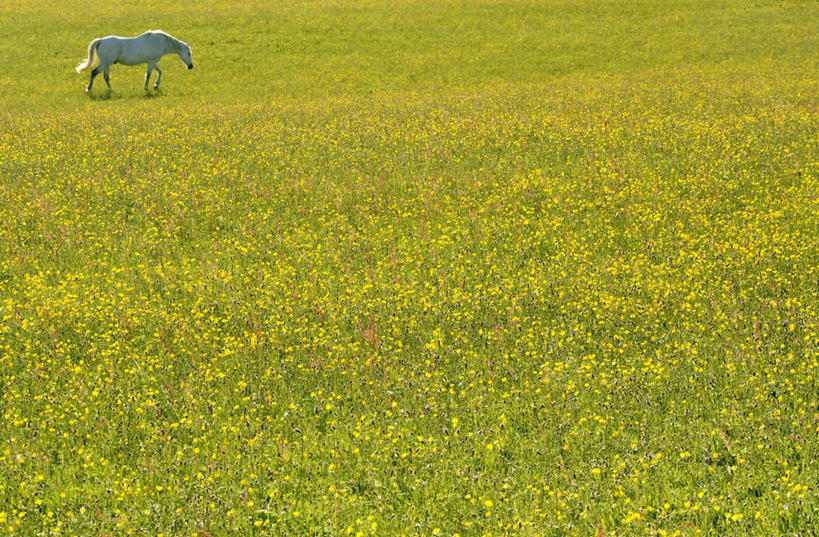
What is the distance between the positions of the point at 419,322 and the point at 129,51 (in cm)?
2569

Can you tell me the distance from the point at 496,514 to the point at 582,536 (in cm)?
59

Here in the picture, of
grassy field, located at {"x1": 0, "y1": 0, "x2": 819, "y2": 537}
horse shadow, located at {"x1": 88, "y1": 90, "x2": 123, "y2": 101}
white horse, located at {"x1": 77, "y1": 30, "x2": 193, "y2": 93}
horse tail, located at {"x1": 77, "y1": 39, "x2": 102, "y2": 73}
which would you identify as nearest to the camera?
grassy field, located at {"x1": 0, "y1": 0, "x2": 819, "y2": 537}

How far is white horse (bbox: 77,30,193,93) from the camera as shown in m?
28.2

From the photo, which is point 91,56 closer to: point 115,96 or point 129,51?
point 129,51

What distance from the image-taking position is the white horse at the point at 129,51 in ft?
92.5

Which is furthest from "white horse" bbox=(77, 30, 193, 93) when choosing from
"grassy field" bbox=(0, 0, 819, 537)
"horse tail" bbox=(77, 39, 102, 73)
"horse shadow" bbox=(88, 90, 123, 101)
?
"grassy field" bbox=(0, 0, 819, 537)

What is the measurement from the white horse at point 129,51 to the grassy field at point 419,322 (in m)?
10.3

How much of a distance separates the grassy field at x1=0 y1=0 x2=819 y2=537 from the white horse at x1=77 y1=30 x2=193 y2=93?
1029 centimetres

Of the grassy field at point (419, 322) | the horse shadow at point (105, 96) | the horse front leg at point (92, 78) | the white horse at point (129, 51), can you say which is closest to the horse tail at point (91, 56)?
the white horse at point (129, 51)

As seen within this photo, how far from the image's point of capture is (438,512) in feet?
16.1

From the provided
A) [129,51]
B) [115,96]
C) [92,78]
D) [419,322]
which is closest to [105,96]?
[115,96]

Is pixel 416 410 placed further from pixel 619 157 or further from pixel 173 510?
pixel 619 157

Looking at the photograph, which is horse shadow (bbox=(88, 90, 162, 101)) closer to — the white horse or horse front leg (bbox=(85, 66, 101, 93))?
horse front leg (bbox=(85, 66, 101, 93))

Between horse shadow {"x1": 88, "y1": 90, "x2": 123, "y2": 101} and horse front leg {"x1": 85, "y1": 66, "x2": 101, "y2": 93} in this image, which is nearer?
horse shadow {"x1": 88, "y1": 90, "x2": 123, "y2": 101}
